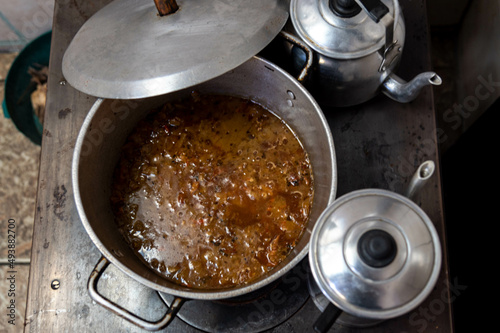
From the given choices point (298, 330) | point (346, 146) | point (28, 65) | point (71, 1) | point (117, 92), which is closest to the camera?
point (117, 92)

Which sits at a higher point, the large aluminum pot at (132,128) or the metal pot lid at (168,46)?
the metal pot lid at (168,46)

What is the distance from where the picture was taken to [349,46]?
95 cm

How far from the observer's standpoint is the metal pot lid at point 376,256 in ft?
2.53

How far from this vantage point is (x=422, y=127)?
1.17 m

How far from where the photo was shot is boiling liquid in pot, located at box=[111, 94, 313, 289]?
42.1 inches

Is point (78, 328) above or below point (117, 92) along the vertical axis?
below

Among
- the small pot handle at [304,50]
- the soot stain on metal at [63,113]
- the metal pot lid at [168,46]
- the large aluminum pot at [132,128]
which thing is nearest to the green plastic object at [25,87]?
the soot stain on metal at [63,113]

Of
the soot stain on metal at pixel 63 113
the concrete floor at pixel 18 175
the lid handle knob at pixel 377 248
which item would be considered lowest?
the concrete floor at pixel 18 175

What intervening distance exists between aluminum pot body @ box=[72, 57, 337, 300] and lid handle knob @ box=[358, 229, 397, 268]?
0.13 m

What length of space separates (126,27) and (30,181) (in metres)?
1.33

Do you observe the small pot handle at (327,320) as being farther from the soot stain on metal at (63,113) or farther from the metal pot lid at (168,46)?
the soot stain on metal at (63,113)

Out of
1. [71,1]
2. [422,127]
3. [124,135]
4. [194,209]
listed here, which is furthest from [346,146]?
[71,1]

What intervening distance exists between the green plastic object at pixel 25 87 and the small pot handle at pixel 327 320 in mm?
1548

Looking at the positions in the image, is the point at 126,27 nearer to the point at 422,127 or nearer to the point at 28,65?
the point at 422,127
